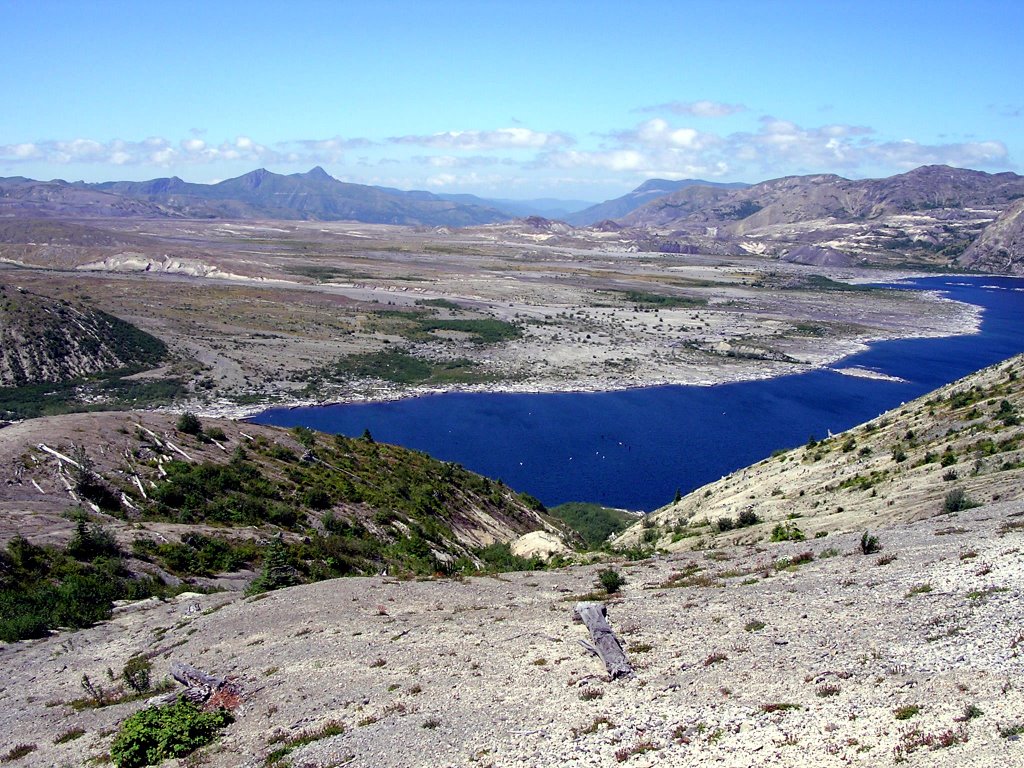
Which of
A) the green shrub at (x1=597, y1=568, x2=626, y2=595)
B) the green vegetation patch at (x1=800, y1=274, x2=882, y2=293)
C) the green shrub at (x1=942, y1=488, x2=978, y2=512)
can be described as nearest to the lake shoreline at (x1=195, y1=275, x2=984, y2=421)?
the green shrub at (x1=597, y1=568, x2=626, y2=595)

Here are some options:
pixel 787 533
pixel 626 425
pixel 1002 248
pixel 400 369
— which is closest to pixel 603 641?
pixel 787 533

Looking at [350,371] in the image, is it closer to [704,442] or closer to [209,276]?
[704,442]

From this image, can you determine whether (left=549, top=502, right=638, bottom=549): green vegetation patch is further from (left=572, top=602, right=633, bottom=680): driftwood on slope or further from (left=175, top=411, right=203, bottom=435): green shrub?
(left=572, top=602, right=633, bottom=680): driftwood on slope

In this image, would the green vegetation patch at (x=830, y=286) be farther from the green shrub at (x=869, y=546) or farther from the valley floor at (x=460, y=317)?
the green shrub at (x=869, y=546)

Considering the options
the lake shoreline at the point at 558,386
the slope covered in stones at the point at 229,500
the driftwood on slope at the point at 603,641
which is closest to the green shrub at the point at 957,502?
the driftwood on slope at the point at 603,641

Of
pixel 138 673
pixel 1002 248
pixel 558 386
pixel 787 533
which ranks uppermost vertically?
pixel 1002 248

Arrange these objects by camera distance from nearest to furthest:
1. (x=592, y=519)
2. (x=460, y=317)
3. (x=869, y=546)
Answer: (x=869, y=546), (x=592, y=519), (x=460, y=317)

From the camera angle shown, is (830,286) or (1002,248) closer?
(830,286)

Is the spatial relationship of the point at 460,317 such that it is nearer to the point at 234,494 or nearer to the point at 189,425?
the point at 189,425
